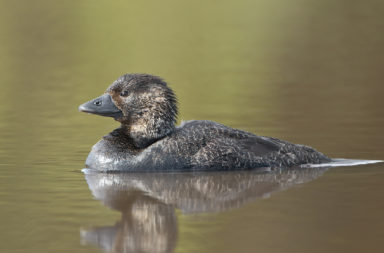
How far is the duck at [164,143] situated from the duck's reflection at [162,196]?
0.15 metres

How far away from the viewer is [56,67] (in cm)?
1986

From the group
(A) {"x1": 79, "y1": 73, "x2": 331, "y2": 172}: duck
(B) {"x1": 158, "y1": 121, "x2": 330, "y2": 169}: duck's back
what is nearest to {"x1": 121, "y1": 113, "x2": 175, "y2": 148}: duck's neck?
(A) {"x1": 79, "y1": 73, "x2": 331, "y2": 172}: duck

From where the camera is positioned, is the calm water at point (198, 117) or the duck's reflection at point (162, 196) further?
the calm water at point (198, 117)

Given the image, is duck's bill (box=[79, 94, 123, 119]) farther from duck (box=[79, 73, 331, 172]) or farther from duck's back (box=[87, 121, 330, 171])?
duck's back (box=[87, 121, 330, 171])

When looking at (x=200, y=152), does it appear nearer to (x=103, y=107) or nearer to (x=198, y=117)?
(x=103, y=107)

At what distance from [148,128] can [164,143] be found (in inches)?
14.4

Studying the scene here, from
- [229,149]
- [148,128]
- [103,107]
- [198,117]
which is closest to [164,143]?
[148,128]

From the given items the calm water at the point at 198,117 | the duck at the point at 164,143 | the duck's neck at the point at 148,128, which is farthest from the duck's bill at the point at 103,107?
the calm water at the point at 198,117

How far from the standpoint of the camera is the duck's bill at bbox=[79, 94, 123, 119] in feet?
30.0

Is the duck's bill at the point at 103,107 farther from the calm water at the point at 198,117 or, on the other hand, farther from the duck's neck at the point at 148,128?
the calm water at the point at 198,117

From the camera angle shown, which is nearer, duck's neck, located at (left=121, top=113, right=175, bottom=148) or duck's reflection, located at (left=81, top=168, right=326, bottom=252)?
duck's reflection, located at (left=81, top=168, right=326, bottom=252)

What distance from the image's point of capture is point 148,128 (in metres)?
9.24

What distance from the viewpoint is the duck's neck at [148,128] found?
920cm

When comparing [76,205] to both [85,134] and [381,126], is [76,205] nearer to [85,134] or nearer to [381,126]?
[85,134]
